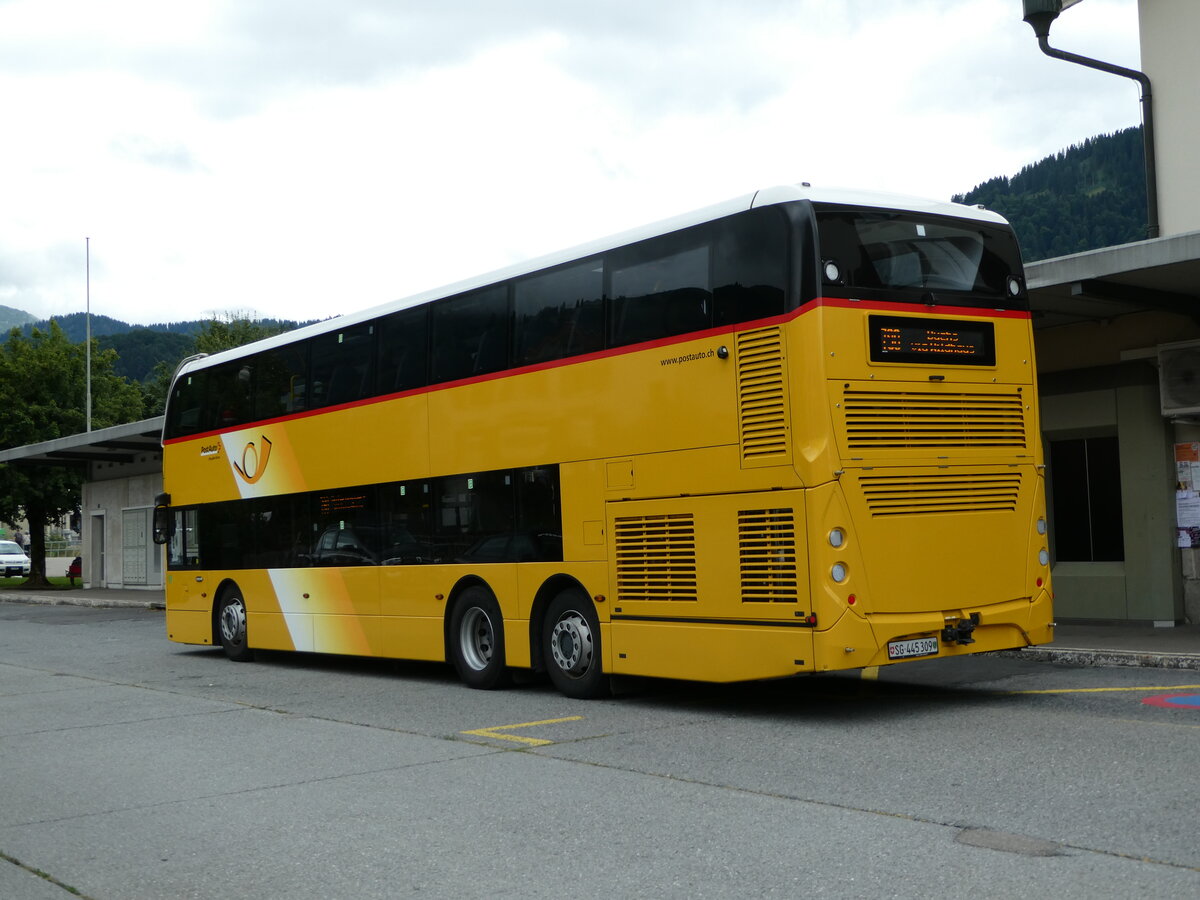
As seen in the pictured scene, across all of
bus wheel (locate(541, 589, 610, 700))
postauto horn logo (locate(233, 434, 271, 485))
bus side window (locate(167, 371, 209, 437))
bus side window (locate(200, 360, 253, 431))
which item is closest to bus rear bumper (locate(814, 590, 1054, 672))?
bus wheel (locate(541, 589, 610, 700))

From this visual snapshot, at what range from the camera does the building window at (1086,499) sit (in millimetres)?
17016

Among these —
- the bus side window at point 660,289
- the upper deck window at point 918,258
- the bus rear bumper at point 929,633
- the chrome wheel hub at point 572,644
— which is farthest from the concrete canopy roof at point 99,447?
the bus rear bumper at point 929,633

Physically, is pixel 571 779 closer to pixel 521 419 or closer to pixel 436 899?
pixel 436 899

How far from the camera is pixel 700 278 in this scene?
1045 cm

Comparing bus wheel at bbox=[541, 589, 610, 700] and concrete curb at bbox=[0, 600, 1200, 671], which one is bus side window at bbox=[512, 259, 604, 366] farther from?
concrete curb at bbox=[0, 600, 1200, 671]

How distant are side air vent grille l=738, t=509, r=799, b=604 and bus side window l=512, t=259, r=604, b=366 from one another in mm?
2334

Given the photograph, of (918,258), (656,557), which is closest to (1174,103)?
(918,258)

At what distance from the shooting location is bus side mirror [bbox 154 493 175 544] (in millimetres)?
19219

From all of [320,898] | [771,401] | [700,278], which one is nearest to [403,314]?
[700,278]

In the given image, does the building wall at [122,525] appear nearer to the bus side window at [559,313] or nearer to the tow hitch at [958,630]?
the bus side window at [559,313]

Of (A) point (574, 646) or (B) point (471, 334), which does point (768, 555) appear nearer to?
(A) point (574, 646)

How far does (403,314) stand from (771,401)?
18.6ft

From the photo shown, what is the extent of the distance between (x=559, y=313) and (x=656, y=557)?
2519 mm

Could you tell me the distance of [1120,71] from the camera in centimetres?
1716
